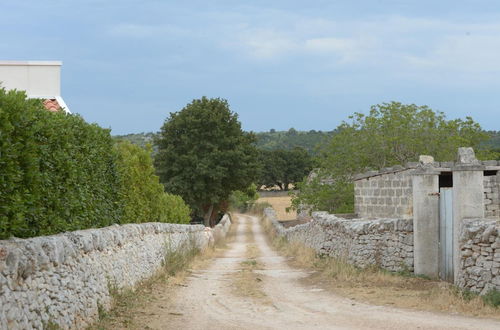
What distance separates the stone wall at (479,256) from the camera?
10.5m

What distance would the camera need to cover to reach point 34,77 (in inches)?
859

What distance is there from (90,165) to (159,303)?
2761mm

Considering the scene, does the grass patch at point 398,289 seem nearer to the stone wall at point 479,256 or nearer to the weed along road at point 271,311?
the stone wall at point 479,256

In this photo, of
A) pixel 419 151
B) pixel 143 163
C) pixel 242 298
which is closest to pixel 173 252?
pixel 143 163

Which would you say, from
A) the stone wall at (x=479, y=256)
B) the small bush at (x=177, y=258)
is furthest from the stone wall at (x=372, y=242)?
the small bush at (x=177, y=258)

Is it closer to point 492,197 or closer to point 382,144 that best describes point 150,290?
point 492,197

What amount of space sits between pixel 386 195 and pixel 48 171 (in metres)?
16.1

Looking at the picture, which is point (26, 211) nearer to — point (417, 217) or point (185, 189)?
point (417, 217)

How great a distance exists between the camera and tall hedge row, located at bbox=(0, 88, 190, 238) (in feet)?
22.9

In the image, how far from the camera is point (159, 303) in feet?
37.1

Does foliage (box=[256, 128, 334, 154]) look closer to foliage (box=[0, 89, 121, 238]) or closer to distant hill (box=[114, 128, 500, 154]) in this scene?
distant hill (box=[114, 128, 500, 154])

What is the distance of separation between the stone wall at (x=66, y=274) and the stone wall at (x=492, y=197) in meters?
10.3

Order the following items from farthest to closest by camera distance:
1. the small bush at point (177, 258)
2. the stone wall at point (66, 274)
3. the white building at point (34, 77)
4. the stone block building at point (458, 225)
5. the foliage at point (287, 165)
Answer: the foliage at point (287, 165) < the white building at point (34, 77) < the small bush at point (177, 258) < the stone block building at point (458, 225) < the stone wall at point (66, 274)

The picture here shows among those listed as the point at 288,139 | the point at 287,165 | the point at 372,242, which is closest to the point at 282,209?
the point at 287,165
